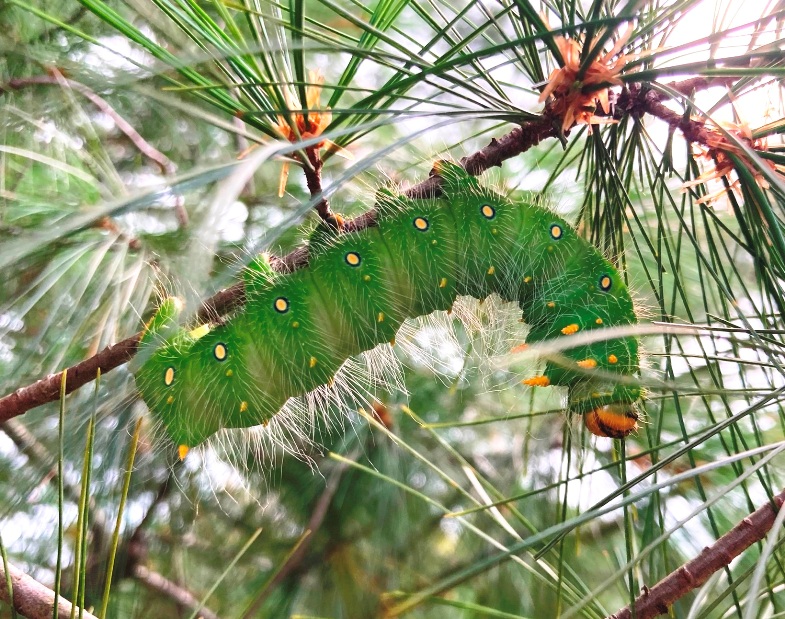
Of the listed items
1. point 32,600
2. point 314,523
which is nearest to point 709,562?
point 32,600

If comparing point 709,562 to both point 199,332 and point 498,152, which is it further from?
point 199,332

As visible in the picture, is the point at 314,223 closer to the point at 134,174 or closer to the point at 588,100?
the point at 588,100

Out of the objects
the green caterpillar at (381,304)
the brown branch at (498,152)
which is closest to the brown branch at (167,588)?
the green caterpillar at (381,304)

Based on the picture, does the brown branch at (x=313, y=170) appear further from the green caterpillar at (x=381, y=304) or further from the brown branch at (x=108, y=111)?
the brown branch at (x=108, y=111)

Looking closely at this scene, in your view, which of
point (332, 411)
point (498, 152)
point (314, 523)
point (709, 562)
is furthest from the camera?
point (314, 523)

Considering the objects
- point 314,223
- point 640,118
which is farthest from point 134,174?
point 640,118

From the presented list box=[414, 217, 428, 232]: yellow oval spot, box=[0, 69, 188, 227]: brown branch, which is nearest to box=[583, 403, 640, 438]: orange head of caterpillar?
box=[414, 217, 428, 232]: yellow oval spot
